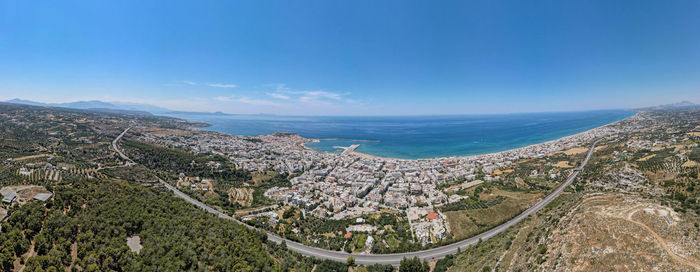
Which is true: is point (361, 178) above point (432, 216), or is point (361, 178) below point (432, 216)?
above

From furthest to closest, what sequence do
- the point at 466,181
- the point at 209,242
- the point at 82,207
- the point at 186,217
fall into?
the point at 466,181, the point at 186,217, the point at 82,207, the point at 209,242

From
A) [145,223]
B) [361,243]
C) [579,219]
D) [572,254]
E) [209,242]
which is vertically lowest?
[361,243]

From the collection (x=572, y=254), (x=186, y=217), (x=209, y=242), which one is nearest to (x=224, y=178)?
(x=186, y=217)

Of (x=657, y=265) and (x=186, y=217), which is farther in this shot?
(x=186, y=217)

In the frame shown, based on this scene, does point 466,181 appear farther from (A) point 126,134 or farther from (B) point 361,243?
(A) point 126,134

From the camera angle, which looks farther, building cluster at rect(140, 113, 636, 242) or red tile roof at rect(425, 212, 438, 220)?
building cluster at rect(140, 113, 636, 242)

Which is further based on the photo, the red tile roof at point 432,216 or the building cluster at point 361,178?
the building cluster at point 361,178

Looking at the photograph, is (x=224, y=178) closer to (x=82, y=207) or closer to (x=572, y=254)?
(x=82, y=207)

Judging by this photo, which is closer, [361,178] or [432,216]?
[432,216]

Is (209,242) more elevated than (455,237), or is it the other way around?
(209,242)

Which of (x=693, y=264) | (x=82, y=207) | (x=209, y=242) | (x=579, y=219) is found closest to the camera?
(x=693, y=264)
